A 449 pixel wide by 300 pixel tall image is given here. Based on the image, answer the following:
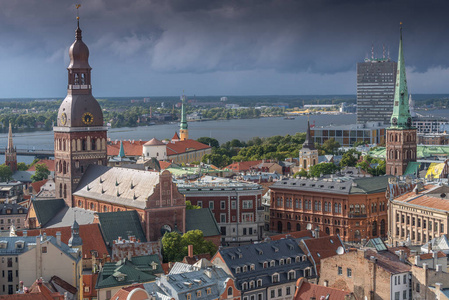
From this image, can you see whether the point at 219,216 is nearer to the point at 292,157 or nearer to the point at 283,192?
the point at 283,192

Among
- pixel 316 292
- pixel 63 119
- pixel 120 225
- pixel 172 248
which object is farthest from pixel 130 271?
pixel 63 119

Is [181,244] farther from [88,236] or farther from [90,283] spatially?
[90,283]

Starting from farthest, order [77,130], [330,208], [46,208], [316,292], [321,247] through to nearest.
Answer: [330,208] → [77,130] → [46,208] → [321,247] → [316,292]

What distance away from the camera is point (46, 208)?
97.6m

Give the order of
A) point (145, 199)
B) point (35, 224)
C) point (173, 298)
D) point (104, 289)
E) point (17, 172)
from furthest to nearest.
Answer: point (17, 172)
point (35, 224)
point (145, 199)
point (104, 289)
point (173, 298)

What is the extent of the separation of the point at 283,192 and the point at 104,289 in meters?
52.4

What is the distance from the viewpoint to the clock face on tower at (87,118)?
102 meters

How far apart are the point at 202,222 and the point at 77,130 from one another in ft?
70.1

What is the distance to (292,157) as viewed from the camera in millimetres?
186625

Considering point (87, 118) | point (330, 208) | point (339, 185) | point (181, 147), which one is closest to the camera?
point (87, 118)

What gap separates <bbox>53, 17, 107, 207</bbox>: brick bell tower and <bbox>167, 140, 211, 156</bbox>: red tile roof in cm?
7463

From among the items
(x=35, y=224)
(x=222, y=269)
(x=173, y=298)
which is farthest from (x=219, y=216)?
(x=173, y=298)

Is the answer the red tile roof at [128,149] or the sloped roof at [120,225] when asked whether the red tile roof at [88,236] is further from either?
the red tile roof at [128,149]

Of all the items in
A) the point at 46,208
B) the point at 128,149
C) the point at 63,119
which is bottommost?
the point at 46,208
